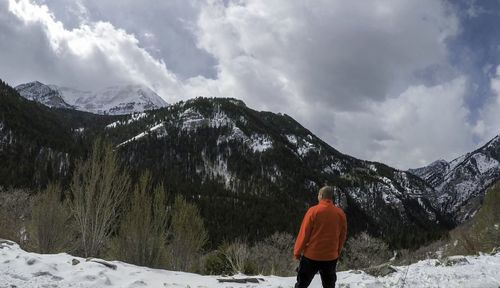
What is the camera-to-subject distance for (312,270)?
6395 mm

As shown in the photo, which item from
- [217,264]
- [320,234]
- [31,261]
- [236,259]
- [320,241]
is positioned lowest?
[217,264]

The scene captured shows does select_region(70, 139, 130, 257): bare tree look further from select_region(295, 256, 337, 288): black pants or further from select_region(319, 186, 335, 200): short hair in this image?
select_region(319, 186, 335, 200): short hair

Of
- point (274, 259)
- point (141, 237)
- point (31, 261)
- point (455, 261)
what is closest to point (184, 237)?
point (141, 237)

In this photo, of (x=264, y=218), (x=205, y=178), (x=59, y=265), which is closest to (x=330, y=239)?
(x=59, y=265)

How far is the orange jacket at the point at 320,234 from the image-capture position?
248 inches

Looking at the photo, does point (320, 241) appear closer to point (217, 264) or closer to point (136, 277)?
point (136, 277)

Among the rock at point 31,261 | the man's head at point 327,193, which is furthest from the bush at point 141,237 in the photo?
the man's head at point 327,193

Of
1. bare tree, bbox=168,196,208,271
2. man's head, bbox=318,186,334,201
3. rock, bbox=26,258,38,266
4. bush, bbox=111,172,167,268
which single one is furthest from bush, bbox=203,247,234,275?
man's head, bbox=318,186,334,201

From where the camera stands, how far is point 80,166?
1509cm

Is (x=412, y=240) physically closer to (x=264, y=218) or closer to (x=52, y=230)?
(x=264, y=218)

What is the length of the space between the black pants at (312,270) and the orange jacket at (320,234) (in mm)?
107

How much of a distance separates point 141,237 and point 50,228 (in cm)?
477

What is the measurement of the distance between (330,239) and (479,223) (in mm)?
16665

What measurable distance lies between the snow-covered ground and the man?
8.28 ft
